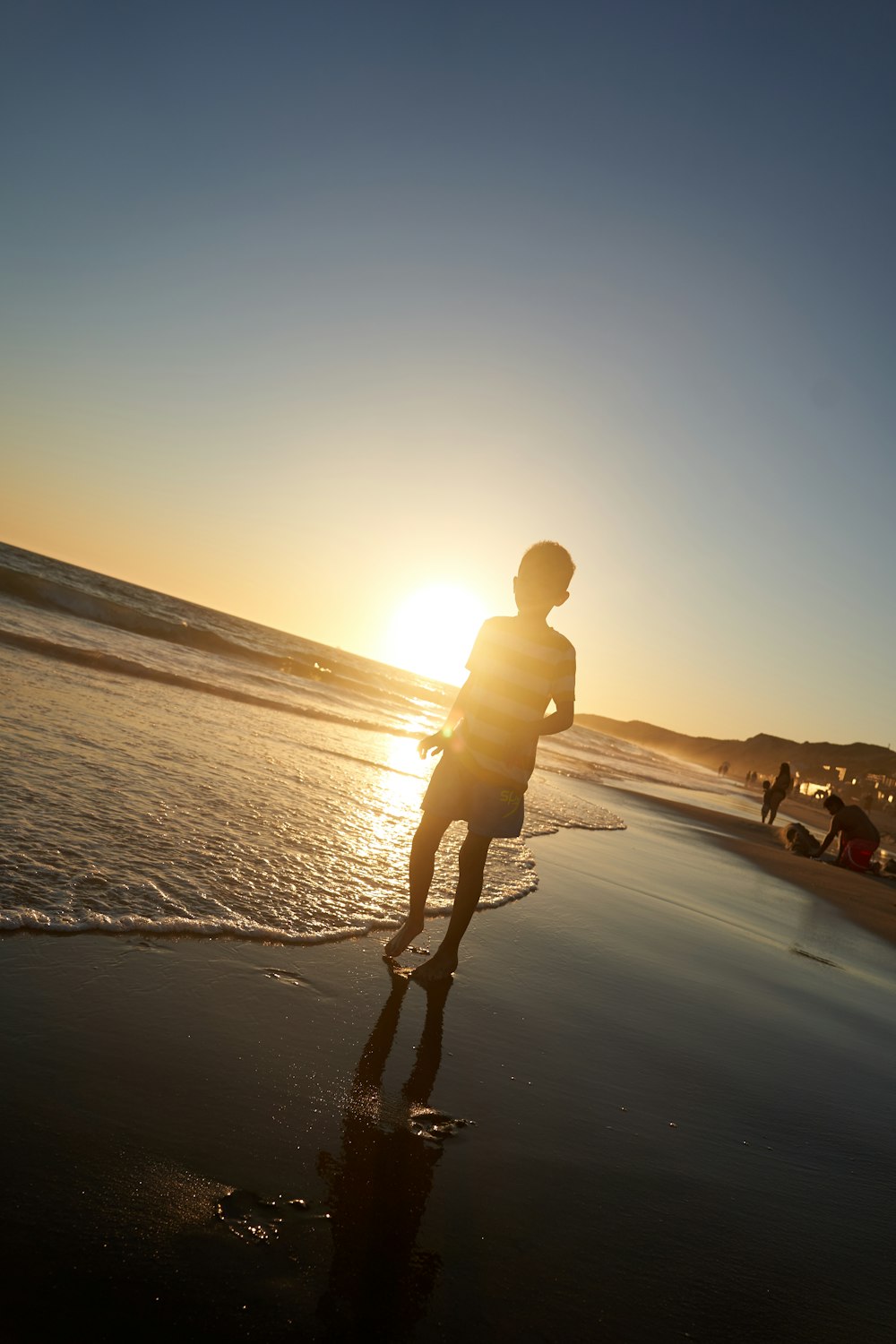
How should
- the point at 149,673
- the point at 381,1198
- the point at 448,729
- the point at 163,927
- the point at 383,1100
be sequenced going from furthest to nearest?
1. the point at 149,673
2. the point at 448,729
3. the point at 163,927
4. the point at 383,1100
5. the point at 381,1198

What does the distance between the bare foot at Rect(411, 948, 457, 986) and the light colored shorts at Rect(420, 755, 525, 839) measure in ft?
1.68

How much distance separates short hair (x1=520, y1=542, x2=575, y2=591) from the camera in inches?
134

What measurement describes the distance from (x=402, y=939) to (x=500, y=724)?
0.98 metres

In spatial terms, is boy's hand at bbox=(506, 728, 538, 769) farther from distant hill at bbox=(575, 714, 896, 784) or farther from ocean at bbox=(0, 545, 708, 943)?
distant hill at bbox=(575, 714, 896, 784)

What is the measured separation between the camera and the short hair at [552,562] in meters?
3.40

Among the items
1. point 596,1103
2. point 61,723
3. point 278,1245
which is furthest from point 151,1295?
point 61,723

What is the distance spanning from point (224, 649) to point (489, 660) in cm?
2685

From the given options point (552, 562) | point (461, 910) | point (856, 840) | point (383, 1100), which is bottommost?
point (383, 1100)

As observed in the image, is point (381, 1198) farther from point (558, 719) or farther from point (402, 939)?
point (558, 719)

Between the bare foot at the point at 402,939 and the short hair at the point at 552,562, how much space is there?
156 centimetres

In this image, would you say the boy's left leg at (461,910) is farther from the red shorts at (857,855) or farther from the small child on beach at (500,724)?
the red shorts at (857,855)

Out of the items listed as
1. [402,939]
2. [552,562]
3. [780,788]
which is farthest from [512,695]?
[780,788]

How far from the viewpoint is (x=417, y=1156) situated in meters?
1.84

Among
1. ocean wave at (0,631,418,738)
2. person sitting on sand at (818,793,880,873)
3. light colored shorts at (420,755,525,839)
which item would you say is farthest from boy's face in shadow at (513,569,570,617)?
person sitting on sand at (818,793,880,873)
